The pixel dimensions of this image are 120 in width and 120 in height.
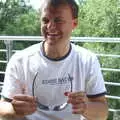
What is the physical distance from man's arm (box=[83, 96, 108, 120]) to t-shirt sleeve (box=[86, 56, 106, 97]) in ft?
0.07

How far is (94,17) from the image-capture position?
742 inches

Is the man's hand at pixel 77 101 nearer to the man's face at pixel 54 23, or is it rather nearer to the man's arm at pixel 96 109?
the man's arm at pixel 96 109

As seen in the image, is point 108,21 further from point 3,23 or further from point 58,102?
point 58,102

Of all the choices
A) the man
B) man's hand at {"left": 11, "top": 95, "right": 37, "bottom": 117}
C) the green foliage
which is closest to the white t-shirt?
the man

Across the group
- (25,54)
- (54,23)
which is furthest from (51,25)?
(25,54)

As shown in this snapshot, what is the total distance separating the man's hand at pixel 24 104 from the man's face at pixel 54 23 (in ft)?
0.75

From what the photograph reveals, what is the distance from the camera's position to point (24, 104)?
1.23 m

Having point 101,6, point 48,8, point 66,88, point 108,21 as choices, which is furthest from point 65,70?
point 101,6

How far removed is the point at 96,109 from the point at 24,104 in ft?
0.93

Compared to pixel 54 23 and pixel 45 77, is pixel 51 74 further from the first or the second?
pixel 54 23

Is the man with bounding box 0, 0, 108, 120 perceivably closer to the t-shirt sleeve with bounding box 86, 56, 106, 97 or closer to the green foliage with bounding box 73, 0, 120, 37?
the t-shirt sleeve with bounding box 86, 56, 106, 97

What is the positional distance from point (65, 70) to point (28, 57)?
5.4 inches

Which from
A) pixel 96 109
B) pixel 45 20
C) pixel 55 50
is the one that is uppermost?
pixel 45 20

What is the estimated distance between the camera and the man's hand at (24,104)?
1.23 m
